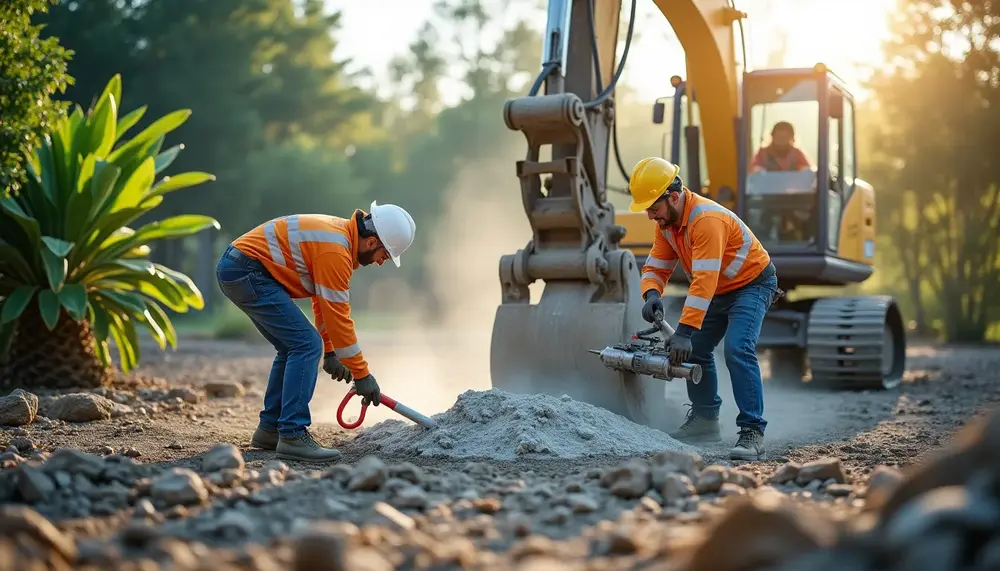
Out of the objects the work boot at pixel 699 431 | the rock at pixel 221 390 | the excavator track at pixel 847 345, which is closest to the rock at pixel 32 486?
the work boot at pixel 699 431

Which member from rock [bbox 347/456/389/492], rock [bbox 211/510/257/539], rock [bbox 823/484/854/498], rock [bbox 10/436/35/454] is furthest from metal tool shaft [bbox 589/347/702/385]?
rock [bbox 10/436/35/454]

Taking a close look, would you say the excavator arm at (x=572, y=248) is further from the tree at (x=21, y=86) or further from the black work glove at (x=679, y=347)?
the tree at (x=21, y=86)

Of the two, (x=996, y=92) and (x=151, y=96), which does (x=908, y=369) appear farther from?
(x=151, y=96)

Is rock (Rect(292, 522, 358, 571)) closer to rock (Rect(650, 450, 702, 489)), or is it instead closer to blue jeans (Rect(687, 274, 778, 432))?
rock (Rect(650, 450, 702, 489))

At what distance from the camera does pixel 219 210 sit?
95.5 ft

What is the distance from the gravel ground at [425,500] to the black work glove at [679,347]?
595 millimetres

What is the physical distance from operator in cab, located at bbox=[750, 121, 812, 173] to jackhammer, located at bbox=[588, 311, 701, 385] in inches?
Answer: 173

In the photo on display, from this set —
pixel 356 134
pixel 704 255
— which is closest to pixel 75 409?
pixel 704 255

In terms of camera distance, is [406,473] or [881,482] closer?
[881,482]

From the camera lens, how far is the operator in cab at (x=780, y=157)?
10656 millimetres

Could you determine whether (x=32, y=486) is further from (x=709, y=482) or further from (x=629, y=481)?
(x=709, y=482)

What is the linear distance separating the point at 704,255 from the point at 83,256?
4.94 m

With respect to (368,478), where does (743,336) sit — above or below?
above

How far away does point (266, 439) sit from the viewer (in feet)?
20.7
